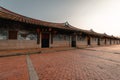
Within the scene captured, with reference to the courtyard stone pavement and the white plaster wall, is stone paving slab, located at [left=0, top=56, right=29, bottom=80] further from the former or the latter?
the white plaster wall

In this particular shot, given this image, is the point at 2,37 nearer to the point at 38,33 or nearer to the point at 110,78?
the point at 38,33

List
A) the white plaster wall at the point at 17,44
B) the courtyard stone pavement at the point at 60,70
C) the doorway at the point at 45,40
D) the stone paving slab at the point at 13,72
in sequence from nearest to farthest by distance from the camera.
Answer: the stone paving slab at the point at 13,72
the courtyard stone pavement at the point at 60,70
the white plaster wall at the point at 17,44
the doorway at the point at 45,40

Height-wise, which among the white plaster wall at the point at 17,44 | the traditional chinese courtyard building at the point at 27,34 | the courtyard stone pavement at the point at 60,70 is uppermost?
the traditional chinese courtyard building at the point at 27,34

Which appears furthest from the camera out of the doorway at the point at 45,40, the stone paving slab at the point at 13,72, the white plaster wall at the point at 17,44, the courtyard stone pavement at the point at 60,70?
the doorway at the point at 45,40

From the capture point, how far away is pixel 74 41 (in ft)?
56.7

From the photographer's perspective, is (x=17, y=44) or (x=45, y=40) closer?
(x=17, y=44)

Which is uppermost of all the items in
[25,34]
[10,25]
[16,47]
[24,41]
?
[10,25]

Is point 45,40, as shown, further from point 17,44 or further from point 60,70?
point 60,70

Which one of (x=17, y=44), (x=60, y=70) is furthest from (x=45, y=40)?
(x=60, y=70)

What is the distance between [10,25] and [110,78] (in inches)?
388

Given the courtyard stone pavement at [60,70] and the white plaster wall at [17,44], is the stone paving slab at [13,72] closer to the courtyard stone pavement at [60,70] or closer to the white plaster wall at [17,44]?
the courtyard stone pavement at [60,70]

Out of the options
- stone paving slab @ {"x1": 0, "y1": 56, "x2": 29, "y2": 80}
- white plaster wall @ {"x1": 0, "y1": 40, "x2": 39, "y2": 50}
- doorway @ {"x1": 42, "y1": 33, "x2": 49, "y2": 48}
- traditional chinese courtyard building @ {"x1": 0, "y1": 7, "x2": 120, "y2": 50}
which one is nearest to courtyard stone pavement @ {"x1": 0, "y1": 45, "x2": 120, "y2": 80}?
stone paving slab @ {"x1": 0, "y1": 56, "x2": 29, "y2": 80}

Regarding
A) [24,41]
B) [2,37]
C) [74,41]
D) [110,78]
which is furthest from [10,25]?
[74,41]

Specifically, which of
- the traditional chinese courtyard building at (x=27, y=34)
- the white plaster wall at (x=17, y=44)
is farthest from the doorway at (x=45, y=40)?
the white plaster wall at (x=17, y=44)
